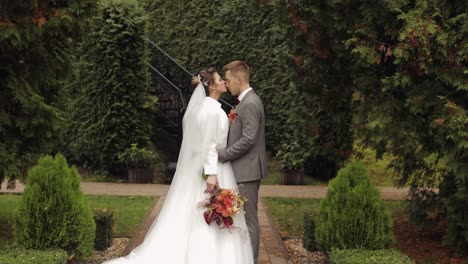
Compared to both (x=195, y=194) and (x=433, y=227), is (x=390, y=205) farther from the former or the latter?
(x=195, y=194)

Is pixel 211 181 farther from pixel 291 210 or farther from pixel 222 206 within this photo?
→ pixel 291 210

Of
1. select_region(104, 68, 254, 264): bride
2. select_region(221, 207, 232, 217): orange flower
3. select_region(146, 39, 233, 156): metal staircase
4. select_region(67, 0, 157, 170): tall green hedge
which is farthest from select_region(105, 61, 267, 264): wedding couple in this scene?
select_region(146, 39, 233, 156): metal staircase

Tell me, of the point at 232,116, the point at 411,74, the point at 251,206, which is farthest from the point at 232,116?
the point at 411,74

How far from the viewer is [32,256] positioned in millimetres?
6453

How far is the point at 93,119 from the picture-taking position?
47.9 ft

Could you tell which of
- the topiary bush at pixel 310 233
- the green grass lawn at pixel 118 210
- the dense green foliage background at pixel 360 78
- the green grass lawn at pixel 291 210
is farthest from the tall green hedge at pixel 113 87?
the topiary bush at pixel 310 233

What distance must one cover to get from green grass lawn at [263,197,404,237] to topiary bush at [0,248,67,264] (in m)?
3.65

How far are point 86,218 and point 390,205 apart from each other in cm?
640

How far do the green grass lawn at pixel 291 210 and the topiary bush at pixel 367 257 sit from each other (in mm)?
2758

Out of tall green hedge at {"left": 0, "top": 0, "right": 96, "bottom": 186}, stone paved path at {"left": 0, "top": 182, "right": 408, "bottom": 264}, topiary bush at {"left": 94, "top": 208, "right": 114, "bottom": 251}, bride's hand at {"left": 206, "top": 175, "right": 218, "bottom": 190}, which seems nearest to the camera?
bride's hand at {"left": 206, "top": 175, "right": 218, "bottom": 190}

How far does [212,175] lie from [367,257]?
1.66 metres

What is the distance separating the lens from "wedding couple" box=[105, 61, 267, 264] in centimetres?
684

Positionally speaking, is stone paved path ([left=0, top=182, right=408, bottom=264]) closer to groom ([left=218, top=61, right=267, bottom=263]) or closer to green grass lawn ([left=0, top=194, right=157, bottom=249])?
green grass lawn ([left=0, top=194, right=157, bottom=249])

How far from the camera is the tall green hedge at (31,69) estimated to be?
25.6 feet
